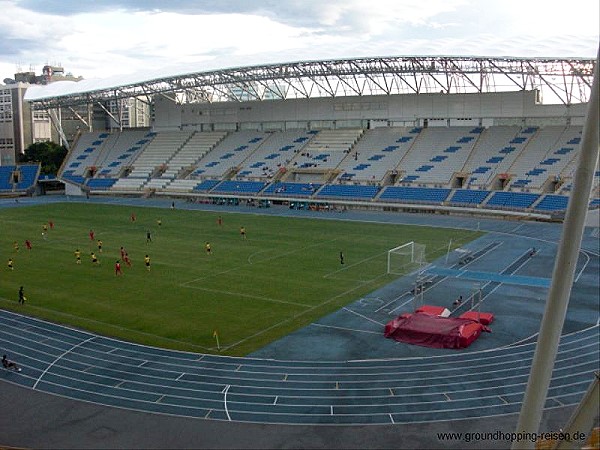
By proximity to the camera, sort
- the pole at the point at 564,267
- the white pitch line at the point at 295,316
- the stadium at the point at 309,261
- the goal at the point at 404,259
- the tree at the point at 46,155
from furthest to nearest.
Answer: the tree at the point at 46,155
the goal at the point at 404,259
the white pitch line at the point at 295,316
the stadium at the point at 309,261
the pole at the point at 564,267

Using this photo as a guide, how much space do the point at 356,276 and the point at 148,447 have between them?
17292 mm

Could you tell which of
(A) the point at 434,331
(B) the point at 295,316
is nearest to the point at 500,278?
(A) the point at 434,331

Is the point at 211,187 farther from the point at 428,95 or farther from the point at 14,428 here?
the point at 14,428

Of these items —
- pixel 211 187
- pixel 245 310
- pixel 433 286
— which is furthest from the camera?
pixel 211 187

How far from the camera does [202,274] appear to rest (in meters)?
31.0

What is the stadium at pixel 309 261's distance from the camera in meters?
15.7

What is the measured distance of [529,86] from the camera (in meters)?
59.7

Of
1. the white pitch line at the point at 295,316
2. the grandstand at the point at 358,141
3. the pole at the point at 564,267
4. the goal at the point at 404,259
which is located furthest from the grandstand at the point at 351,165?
the pole at the point at 564,267

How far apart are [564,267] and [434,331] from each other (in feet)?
50.1

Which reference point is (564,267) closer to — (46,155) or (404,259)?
(404,259)

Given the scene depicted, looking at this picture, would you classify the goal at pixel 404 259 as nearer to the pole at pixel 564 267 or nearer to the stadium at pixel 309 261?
the stadium at pixel 309 261

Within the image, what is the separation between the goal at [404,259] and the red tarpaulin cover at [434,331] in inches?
344

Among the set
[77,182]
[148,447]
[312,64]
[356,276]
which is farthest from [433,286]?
[77,182]

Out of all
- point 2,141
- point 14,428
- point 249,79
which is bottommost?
point 14,428
